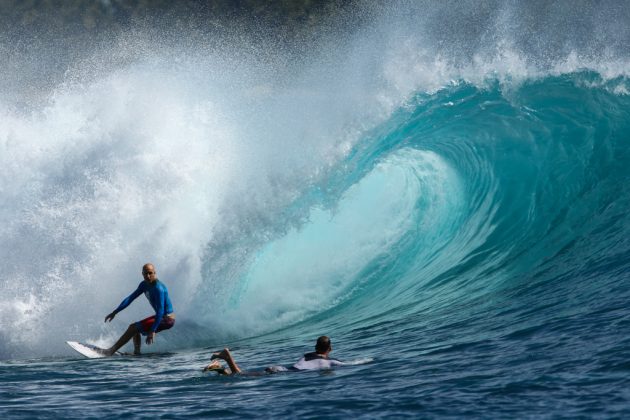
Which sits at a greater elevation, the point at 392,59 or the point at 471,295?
the point at 392,59

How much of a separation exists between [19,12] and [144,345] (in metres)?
73.3

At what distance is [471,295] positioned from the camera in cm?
1148

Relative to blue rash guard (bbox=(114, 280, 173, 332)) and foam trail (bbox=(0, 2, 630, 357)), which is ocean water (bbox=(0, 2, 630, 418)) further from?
blue rash guard (bbox=(114, 280, 173, 332))

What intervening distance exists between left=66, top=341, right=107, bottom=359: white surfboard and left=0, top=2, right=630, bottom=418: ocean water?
1.37ft

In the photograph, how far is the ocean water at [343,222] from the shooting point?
304 inches

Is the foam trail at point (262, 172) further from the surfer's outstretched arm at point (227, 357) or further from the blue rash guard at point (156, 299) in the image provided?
the surfer's outstretched arm at point (227, 357)

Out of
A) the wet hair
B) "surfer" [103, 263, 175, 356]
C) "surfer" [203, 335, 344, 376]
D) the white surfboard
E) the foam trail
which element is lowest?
"surfer" [203, 335, 344, 376]

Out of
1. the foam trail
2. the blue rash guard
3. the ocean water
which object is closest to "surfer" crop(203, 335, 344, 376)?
the ocean water

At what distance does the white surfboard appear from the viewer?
35.4 ft

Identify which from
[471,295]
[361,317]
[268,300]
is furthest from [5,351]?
[471,295]

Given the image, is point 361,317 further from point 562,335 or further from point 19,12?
point 19,12

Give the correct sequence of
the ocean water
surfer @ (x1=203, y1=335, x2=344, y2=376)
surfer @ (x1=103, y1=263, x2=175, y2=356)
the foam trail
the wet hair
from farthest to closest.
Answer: the foam trail < surfer @ (x1=103, y1=263, x2=175, y2=356) < the wet hair < surfer @ (x1=203, y1=335, x2=344, y2=376) < the ocean water

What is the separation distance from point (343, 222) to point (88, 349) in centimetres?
598

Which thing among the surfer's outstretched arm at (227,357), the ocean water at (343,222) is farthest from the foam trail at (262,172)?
the surfer's outstretched arm at (227,357)
